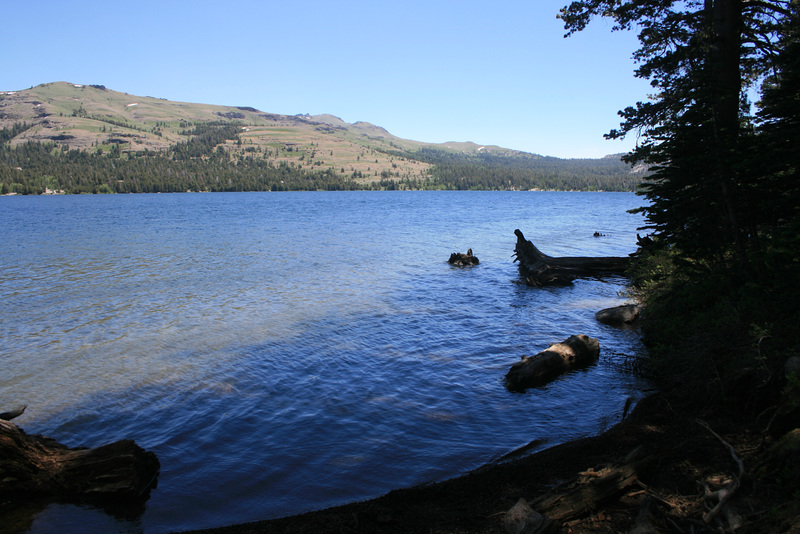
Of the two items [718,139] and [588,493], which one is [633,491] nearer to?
[588,493]

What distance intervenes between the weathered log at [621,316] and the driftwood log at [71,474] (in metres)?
14.4

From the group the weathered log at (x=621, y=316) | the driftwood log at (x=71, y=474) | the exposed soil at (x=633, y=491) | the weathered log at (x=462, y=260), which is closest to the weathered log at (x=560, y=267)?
the weathered log at (x=462, y=260)

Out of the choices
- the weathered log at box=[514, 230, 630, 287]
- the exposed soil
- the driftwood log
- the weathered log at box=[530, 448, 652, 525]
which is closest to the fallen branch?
the exposed soil

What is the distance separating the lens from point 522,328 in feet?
53.0

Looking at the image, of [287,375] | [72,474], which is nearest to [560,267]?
[287,375]

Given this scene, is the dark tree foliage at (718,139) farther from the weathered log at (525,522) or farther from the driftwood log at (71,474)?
the driftwood log at (71,474)

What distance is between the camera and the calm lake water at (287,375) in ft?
25.1

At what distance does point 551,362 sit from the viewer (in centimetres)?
1156

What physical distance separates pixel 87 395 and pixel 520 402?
387 inches

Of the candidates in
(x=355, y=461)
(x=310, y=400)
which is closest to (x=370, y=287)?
(x=310, y=400)

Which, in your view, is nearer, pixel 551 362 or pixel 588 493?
pixel 588 493

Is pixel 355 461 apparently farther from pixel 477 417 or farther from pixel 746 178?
pixel 746 178

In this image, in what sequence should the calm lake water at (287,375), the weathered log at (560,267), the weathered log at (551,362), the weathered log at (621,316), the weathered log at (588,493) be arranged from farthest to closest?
the weathered log at (560,267)
the weathered log at (621,316)
the weathered log at (551,362)
the calm lake water at (287,375)
the weathered log at (588,493)

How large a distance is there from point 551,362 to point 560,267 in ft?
46.4
